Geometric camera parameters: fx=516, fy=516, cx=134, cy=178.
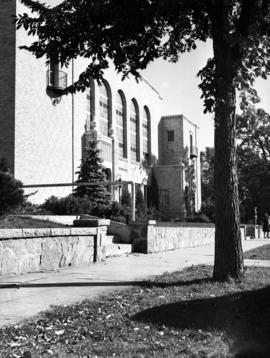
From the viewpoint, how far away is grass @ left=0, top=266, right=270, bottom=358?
465 cm

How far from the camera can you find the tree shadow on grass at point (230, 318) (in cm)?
500

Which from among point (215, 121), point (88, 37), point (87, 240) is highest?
point (88, 37)

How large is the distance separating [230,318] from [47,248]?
4.83m

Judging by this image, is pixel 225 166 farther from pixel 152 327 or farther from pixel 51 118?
pixel 51 118

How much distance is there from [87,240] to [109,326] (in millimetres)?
5913

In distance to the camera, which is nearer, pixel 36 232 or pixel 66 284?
pixel 66 284

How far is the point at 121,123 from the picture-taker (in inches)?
1502

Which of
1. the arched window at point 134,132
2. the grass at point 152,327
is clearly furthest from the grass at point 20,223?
the arched window at point 134,132

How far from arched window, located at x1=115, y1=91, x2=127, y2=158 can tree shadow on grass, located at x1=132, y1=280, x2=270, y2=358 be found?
3091 cm

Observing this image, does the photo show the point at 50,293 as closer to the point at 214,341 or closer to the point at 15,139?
the point at 214,341

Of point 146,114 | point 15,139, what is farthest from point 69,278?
point 146,114

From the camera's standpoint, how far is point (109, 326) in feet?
17.6

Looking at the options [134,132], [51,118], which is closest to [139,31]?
[51,118]

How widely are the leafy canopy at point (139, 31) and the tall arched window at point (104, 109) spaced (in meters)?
24.2
